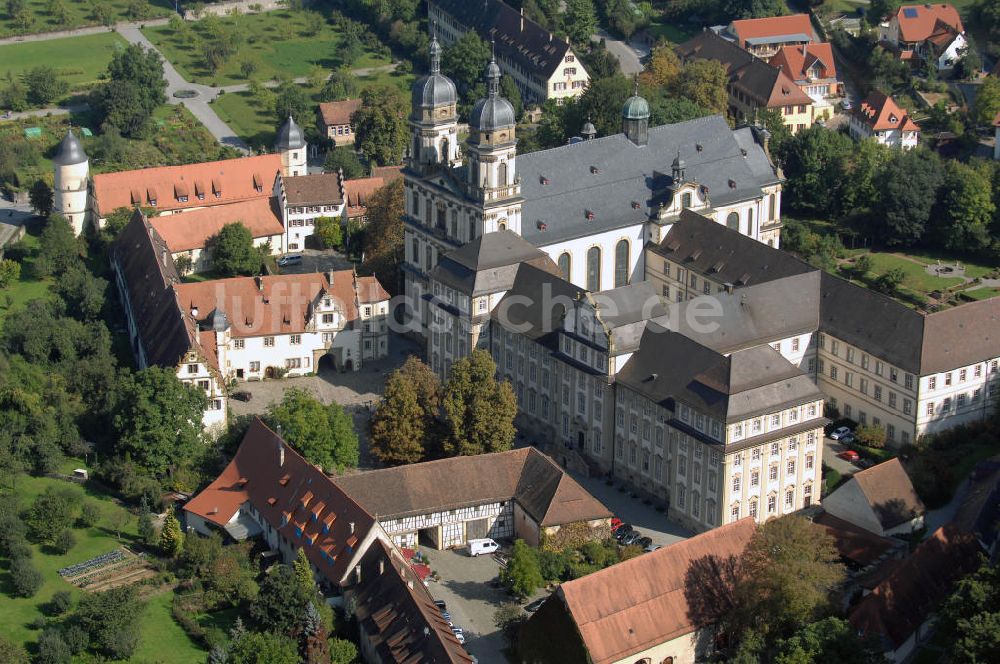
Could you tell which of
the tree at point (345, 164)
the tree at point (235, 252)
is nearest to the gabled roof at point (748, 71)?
the tree at point (345, 164)

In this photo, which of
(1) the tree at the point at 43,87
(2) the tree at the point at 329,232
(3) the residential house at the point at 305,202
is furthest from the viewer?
Answer: (1) the tree at the point at 43,87

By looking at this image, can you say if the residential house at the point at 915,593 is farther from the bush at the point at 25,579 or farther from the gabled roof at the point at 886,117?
the gabled roof at the point at 886,117

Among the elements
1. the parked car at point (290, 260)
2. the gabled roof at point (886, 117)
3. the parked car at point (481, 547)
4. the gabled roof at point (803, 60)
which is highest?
the gabled roof at point (803, 60)

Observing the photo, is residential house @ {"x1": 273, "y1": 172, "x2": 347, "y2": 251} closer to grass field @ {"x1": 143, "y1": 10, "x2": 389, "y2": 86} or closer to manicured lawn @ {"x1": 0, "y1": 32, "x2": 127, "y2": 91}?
grass field @ {"x1": 143, "y1": 10, "x2": 389, "y2": 86}

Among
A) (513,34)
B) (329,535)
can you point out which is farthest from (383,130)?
(329,535)

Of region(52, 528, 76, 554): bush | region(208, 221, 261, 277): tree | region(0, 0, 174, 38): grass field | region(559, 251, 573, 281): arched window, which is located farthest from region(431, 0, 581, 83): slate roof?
region(52, 528, 76, 554): bush

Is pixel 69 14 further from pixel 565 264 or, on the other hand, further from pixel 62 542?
pixel 62 542

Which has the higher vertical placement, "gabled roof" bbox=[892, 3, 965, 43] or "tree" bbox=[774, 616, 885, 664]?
"gabled roof" bbox=[892, 3, 965, 43]
